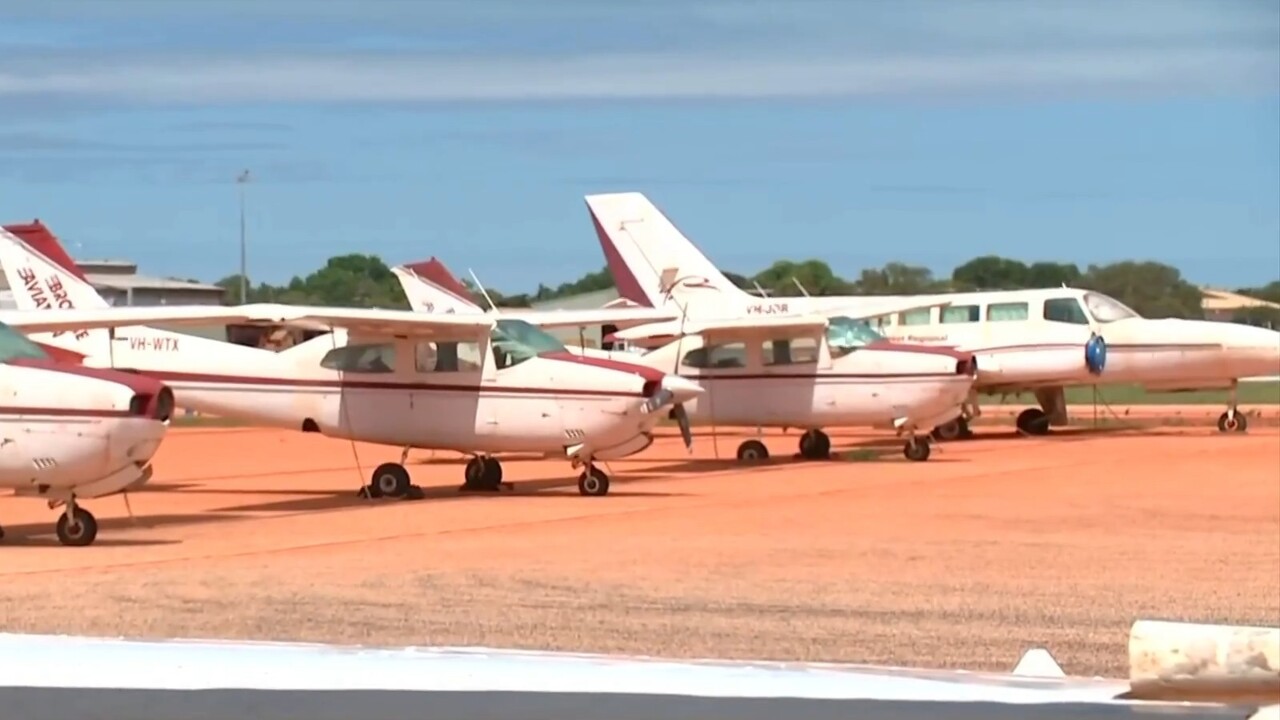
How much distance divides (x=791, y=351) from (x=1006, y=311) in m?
7.04

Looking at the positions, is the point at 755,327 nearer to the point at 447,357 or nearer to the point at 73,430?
the point at 447,357

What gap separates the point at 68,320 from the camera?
59.6 feet

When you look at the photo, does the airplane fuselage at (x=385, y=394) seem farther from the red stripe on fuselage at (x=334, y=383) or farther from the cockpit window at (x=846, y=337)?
the cockpit window at (x=846, y=337)

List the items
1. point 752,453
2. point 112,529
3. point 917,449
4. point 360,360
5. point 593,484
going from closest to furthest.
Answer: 1. point 112,529
2. point 593,484
3. point 360,360
4. point 917,449
5. point 752,453

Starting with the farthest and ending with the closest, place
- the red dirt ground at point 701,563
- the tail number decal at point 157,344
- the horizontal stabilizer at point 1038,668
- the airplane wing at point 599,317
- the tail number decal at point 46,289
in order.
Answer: the airplane wing at point 599,317, the tail number decal at point 46,289, the tail number decal at point 157,344, the red dirt ground at point 701,563, the horizontal stabilizer at point 1038,668

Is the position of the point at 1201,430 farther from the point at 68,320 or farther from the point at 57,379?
the point at 57,379

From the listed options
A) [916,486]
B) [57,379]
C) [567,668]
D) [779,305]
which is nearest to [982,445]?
[779,305]

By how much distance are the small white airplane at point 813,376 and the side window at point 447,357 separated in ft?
19.5

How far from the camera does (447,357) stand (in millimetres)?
20156

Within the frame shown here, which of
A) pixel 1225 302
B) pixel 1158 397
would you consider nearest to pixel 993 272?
pixel 1225 302

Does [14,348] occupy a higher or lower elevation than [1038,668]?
higher

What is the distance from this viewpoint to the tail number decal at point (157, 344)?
67.0ft

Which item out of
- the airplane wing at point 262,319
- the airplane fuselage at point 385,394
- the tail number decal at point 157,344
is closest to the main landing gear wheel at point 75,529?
the airplane wing at point 262,319

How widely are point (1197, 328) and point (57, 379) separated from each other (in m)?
22.4
